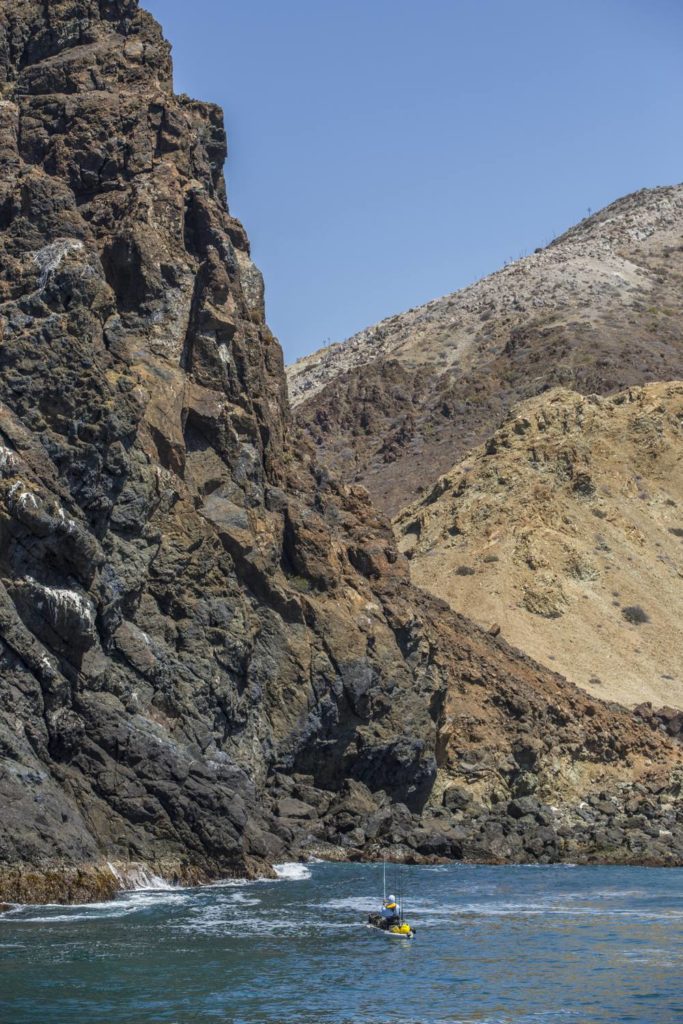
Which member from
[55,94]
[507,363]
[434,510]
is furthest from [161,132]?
[507,363]

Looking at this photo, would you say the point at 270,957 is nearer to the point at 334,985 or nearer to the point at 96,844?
the point at 334,985

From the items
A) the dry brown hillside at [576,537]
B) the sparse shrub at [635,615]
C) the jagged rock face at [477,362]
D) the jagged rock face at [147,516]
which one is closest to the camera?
the jagged rock face at [147,516]

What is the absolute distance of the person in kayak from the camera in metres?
37.4

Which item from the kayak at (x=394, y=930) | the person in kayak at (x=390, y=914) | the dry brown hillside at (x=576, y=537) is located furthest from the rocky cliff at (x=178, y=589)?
the dry brown hillside at (x=576, y=537)

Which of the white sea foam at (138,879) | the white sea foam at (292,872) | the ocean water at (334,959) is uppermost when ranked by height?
the white sea foam at (138,879)

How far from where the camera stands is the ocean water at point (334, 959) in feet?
90.1

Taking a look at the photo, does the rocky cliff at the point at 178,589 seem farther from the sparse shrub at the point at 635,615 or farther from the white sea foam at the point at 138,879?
the sparse shrub at the point at 635,615

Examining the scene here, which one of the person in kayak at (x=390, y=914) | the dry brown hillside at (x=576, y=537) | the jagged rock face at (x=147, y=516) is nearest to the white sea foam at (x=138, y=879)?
the jagged rock face at (x=147, y=516)

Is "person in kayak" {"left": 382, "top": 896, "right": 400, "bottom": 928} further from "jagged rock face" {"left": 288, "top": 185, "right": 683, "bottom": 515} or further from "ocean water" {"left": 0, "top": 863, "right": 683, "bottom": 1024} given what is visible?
"jagged rock face" {"left": 288, "top": 185, "right": 683, "bottom": 515}

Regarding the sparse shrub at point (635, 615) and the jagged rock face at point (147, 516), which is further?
the sparse shrub at point (635, 615)

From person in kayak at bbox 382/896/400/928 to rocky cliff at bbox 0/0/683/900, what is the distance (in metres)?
6.65

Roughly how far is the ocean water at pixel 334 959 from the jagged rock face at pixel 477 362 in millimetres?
79160

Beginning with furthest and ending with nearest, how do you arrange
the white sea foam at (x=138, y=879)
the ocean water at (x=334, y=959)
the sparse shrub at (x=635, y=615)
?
the sparse shrub at (x=635, y=615)
the white sea foam at (x=138, y=879)
the ocean water at (x=334, y=959)

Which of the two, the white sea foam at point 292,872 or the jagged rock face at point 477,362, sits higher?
the jagged rock face at point 477,362
